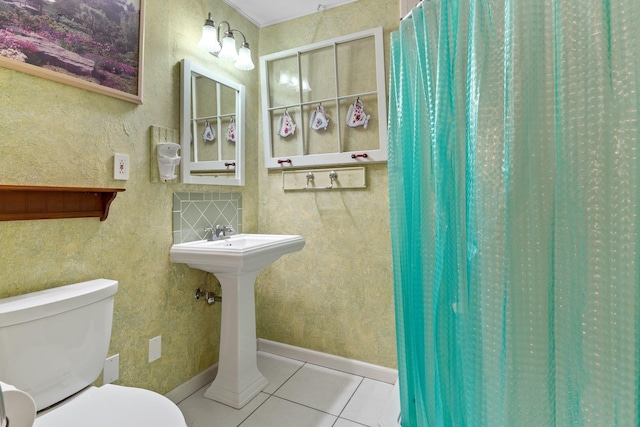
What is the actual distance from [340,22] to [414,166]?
1567mm

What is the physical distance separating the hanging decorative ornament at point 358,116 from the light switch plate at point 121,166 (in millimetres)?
1287

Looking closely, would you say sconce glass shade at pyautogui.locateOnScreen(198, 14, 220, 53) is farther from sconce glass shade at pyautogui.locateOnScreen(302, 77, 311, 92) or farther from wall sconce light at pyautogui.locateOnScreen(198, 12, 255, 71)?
sconce glass shade at pyautogui.locateOnScreen(302, 77, 311, 92)

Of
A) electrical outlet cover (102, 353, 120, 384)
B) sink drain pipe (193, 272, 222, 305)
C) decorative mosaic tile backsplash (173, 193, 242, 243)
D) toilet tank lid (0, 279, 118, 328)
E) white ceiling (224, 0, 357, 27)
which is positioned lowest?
electrical outlet cover (102, 353, 120, 384)

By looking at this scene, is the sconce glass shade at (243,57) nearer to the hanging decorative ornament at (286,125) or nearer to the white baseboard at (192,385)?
the hanging decorative ornament at (286,125)

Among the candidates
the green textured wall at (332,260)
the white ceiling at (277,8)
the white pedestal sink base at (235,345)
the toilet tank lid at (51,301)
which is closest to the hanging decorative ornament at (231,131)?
the green textured wall at (332,260)

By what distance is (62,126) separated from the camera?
1.24 m

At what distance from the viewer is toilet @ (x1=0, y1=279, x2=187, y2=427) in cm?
95

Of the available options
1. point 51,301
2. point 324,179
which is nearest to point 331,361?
point 324,179

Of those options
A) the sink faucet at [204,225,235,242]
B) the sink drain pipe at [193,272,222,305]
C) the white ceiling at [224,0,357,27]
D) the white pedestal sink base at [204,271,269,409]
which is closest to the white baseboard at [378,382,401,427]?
the white pedestal sink base at [204,271,269,409]

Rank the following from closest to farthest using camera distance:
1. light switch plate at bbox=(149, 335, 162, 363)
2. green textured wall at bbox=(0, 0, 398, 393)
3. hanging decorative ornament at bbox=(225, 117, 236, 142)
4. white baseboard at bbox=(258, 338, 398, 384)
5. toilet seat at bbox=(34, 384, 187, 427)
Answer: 1. toilet seat at bbox=(34, 384, 187, 427)
2. green textured wall at bbox=(0, 0, 398, 393)
3. light switch plate at bbox=(149, 335, 162, 363)
4. white baseboard at bbox=(258, 338, 398, 384)
5. hanging decorative ornament at bbox=(225, 117, 236, 142)

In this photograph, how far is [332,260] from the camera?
2.13 m

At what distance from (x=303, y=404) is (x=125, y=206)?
1387 mm

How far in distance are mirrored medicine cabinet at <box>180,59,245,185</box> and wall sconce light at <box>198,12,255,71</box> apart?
13 cm

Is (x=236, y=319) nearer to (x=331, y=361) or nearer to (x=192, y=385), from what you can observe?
(x=192, y=385)
